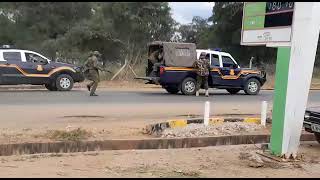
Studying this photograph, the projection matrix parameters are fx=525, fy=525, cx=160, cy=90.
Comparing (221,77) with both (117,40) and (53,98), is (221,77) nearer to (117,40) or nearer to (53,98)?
(53,98)

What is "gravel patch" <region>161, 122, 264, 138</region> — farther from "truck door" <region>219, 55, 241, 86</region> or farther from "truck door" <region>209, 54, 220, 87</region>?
"truck door" <region>219, 55, 241, 86</region>

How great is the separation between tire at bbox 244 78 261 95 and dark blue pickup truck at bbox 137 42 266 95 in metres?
0.35

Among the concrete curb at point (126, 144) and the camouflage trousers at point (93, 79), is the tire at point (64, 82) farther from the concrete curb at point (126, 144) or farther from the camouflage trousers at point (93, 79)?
the concrete curb at point (126, 144)

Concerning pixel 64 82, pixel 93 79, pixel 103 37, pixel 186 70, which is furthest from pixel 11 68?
pixel 103 37

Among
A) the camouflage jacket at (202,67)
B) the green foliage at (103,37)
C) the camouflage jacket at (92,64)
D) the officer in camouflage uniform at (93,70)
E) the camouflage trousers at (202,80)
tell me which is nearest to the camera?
the officer in camouflage uniform at (93,70)

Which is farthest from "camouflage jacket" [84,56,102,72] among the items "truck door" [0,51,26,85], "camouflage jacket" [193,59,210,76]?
"camouflage jacket" [193,59,210,76]

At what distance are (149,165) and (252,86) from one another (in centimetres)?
1528

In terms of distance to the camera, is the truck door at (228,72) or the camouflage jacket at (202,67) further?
the truck door at (228,72)

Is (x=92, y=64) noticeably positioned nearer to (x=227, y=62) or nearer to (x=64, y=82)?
(x=64, y=82)

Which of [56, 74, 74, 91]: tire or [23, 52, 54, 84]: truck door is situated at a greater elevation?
[23, 52, 54, 84]: truck door

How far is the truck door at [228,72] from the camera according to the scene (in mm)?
21344

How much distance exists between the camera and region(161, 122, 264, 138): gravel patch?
1011 centimetres

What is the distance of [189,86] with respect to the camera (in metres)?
20.9

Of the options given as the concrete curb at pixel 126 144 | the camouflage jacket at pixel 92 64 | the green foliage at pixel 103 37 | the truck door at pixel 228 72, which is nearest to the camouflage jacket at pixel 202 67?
the truck door at pixel 228 72
